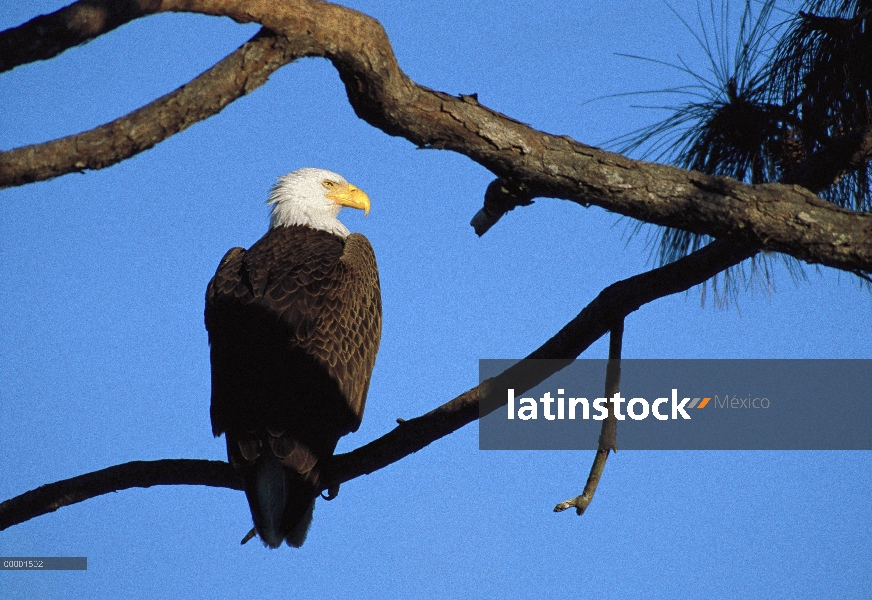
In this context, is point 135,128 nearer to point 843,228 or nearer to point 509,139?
point 509,139

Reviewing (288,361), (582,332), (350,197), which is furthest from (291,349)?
(350,197)

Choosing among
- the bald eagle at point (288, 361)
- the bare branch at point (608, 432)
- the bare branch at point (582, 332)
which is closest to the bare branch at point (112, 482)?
the bald eagle at point (288, 361)

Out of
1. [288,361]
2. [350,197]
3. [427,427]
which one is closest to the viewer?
[427,427]

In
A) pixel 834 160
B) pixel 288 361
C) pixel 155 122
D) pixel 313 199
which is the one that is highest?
pixel 313 199

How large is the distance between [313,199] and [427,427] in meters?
2.49

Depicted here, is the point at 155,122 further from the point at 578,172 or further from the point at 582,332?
the point at 582,332

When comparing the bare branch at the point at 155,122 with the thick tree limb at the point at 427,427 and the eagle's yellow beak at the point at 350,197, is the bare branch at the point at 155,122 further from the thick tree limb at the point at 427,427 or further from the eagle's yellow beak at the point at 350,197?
the eagle's yellow beak at the point at 350,197

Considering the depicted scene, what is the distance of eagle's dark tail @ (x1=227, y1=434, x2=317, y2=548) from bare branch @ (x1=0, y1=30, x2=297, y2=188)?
1.80 metres

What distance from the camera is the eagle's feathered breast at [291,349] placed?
3650 millimetres

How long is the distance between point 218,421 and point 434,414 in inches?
43.7

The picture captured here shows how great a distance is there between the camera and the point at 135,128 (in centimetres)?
199

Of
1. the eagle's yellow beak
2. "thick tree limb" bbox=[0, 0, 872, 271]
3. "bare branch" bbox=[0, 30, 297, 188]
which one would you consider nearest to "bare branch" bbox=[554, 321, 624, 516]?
"thick tree limb" bbox=[0, 0, 872, 271]

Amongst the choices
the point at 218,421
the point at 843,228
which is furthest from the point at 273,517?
the point at 843,228

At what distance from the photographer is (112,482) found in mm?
3322
